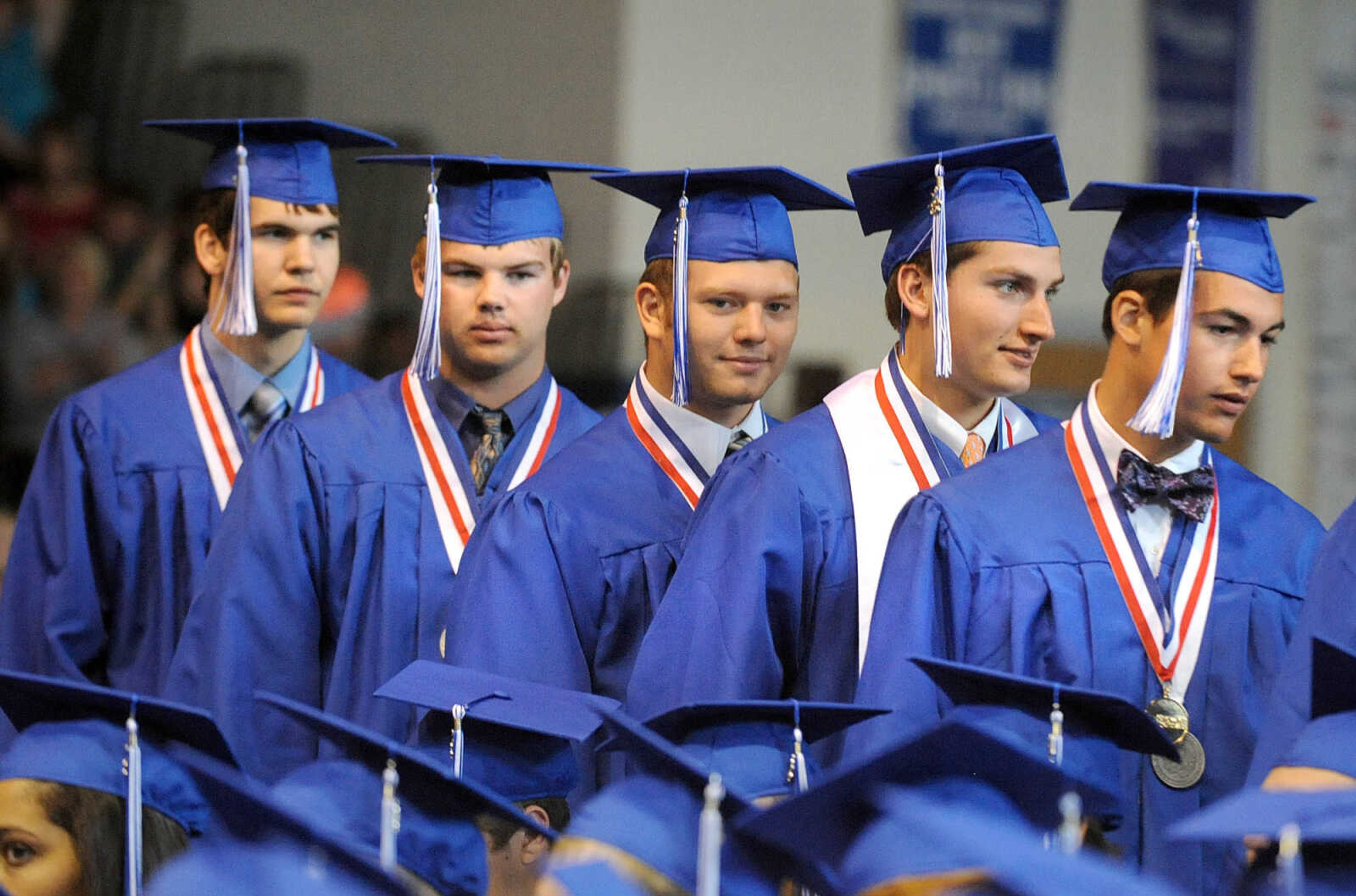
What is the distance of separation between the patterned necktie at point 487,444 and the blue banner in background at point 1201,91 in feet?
13.8

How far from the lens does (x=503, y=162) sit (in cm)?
333

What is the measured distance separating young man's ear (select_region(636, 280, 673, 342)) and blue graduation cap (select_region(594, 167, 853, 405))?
0.20ft

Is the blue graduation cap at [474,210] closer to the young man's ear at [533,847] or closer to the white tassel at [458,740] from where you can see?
the white tassel at [458,740]

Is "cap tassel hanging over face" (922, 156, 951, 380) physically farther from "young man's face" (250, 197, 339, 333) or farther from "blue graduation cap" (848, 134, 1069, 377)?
"young man's face" (250, 197, 339, 333)

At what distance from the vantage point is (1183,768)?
2.53 m

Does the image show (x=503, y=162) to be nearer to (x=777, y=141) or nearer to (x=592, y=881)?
(x=592, y=881)

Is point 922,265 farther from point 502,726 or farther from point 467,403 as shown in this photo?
point 502,726

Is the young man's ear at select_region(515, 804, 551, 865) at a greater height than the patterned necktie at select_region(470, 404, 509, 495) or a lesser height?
lesser

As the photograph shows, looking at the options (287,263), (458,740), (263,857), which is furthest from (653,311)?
(263,857)

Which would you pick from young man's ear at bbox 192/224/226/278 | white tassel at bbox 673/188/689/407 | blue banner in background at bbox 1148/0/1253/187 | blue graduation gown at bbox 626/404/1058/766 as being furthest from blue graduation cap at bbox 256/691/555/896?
blue banner in background at bbox 1148/0/1253/187

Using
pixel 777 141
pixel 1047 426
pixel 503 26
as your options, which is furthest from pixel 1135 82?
pixel 1047 426

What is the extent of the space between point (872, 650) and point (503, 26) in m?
3.84

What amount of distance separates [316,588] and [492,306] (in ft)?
2.06

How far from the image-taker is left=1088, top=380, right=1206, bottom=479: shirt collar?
8.89 feet
